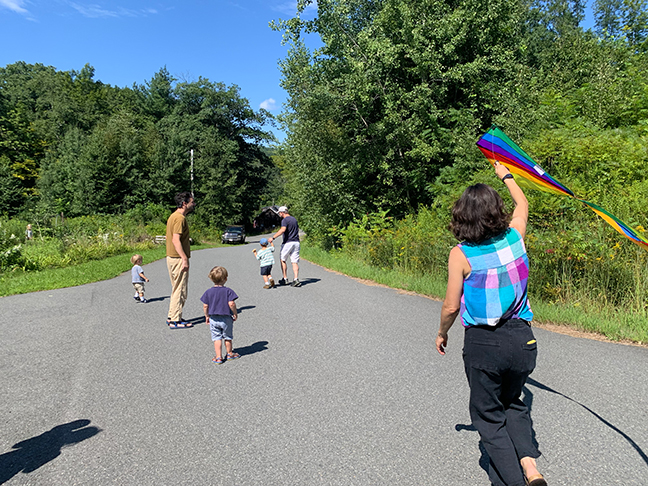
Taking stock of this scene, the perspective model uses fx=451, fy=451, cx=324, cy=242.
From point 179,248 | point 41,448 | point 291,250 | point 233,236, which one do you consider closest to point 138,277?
point 179,248

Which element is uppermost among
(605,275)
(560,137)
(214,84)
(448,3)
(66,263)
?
(214,84)

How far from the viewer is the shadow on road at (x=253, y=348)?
19.6 ft

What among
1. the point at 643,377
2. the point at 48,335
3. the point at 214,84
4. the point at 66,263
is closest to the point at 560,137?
the point at 643,377

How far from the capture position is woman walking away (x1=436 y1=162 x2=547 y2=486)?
2699 millimetres

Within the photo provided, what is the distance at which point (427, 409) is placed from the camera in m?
4.03

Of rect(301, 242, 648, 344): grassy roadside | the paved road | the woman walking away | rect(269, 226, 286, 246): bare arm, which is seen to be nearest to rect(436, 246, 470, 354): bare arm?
the woman walking away

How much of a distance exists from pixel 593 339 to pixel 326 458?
15.0 ft

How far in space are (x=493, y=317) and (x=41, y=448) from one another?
138 inches

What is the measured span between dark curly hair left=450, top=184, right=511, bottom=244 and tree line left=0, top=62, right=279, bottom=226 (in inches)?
1705

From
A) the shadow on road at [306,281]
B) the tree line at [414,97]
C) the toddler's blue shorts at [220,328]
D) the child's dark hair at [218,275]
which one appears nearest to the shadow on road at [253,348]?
→ the toddler's blue shorts at [220,328]

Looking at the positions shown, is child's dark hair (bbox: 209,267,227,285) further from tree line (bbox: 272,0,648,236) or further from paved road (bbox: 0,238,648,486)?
tree line (bbox: 272,0,648,236)

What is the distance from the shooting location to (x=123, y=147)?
143 feet

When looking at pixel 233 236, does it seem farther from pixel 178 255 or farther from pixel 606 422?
pixel 606 422

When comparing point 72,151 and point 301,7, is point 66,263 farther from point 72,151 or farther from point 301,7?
point 72,151
